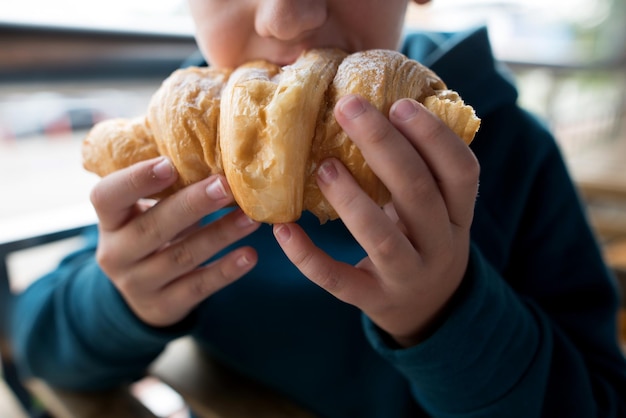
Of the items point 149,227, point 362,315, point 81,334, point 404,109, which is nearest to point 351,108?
point 404,109

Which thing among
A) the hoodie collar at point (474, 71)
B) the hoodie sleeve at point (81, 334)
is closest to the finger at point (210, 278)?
the hoodie sleeve at point (81, 334)

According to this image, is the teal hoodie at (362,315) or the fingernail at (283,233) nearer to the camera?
the fingernail at (283,233)

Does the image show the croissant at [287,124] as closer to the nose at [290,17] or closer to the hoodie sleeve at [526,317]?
the nose at [290,17]

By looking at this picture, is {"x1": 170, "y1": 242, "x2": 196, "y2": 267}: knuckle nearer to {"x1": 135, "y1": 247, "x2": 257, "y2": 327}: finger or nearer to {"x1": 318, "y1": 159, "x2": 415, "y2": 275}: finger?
{"x1": 135, "y1": 247, "x2": 257, "y2": 327}: finger

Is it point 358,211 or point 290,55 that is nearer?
point 358,211

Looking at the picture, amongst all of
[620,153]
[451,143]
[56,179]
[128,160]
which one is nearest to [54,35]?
[128,160]

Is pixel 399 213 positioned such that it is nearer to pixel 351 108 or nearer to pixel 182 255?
pixel 351 108

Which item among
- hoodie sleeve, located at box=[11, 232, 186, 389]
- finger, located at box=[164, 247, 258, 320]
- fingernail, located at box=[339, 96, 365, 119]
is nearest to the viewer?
fingernail, located at box=[339, 96, 365, 119]

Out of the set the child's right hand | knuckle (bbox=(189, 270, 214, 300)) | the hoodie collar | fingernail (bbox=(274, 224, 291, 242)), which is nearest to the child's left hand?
fingernail (bbox=(274, 224, 291, 242))
